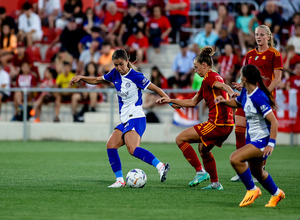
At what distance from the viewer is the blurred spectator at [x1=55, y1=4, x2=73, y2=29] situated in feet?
76.0

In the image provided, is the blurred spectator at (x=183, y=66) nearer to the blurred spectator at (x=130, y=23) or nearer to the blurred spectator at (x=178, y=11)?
the blurred spectator at (x=178, y=11)

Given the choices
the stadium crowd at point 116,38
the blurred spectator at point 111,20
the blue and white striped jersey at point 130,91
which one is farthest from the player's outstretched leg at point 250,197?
the blurred spectator at point 111,20

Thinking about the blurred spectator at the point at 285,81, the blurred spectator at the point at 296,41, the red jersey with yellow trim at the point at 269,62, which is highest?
the red jersey with yellow trim at the point at 269,62

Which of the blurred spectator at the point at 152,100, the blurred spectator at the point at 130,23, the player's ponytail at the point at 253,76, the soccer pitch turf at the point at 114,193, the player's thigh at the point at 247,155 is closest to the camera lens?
the soccer pitch turf at the point at 114,193

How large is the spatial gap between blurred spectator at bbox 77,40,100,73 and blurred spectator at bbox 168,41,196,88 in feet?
9.00

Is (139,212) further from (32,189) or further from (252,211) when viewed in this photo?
(32,189)

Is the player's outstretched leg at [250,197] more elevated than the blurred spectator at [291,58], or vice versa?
the blurred spectator at [291,58]

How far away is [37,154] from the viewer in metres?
14.8

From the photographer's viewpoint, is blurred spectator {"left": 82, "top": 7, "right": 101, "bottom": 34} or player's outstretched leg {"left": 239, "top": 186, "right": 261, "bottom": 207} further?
blurred spectator {"left": 82, "top": 7, "right": 101, "bottom": 34}

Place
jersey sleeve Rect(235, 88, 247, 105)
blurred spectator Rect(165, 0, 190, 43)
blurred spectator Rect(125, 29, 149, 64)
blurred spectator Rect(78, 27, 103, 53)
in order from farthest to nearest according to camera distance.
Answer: blurred spectator Rect(165, 0, 190, 43) < blurred spectator Rect(78, 27, 103, 53) < blurred spectator Rect(125, 29, 149, 64) < jersey sleeve Rect(235, 88, 247, 105)

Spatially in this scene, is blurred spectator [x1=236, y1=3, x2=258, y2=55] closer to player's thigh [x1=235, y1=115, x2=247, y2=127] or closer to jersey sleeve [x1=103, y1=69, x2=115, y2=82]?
player's thigh [x1=235, y1=115, x2=247, y2=127]

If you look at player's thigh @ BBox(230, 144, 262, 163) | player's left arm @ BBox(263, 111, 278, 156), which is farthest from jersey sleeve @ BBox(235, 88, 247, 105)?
player's thigh @ BBox(230, 144, 262, 163)

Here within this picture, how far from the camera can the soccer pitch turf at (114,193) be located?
22.1 ft

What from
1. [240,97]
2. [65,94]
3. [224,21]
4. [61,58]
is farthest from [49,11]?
[240,97]
